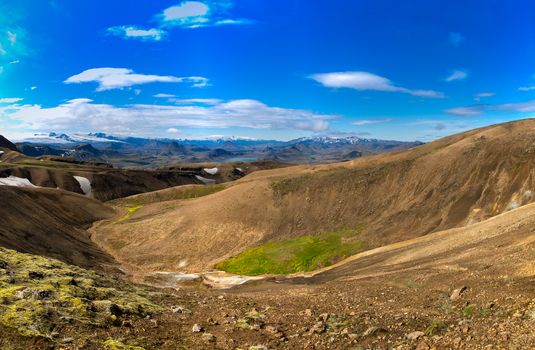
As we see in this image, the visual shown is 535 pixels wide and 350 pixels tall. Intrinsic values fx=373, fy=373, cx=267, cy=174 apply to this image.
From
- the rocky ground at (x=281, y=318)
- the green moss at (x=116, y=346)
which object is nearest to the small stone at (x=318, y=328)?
the rocky ground at (x=281, y=318)

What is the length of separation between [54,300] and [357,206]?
220ft

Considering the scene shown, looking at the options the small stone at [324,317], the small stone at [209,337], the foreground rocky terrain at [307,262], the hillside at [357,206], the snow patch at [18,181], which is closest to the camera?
the foreground rocky terrain at [307,262]

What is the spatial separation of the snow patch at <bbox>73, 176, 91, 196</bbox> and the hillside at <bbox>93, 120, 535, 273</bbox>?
10269cm

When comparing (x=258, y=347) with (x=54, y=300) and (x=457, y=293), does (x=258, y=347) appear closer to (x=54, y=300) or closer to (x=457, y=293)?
(x=54, y=300)

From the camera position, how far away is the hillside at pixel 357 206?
65.8 m

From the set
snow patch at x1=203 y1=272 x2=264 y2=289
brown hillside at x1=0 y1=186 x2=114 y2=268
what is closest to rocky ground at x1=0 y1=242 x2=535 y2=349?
snow patch at x1=203 y1=272 x2=264 y2=289

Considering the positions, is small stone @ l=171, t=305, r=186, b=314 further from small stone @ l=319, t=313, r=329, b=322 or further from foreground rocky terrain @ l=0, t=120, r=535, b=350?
small stone @ l=319, t=313, r=329, b=322

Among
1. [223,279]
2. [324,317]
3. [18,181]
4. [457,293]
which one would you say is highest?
[18,181]

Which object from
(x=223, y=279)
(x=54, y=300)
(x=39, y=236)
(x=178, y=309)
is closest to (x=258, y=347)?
(x=178, y=309)

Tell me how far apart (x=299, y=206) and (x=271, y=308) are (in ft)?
201

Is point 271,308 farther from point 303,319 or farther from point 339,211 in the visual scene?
point 339,211

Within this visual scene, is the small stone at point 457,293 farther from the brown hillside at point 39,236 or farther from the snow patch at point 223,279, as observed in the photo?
the brown hillside at point 39,236

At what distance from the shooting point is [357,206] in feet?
258

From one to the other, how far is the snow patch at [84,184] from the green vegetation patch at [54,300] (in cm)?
17764
